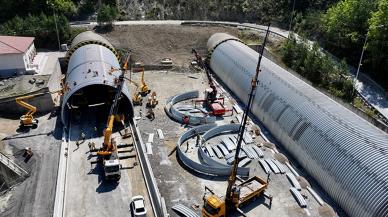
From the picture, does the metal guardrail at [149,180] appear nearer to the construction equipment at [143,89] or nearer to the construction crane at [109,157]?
the construction crane at [109,157]

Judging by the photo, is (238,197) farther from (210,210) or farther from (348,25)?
(348,25)

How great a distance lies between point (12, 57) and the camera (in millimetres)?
38906

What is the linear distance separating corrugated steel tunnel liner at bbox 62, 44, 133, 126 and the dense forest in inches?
673

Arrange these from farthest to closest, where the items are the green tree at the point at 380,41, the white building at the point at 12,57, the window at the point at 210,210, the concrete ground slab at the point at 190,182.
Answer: the green tree at the point at 380,41, the white building at the point at 12,57, the concrete ground slab at the point at 190,182, the window at the point at 210,210

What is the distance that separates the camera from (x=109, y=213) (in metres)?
22.5

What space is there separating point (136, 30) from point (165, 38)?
5173mm

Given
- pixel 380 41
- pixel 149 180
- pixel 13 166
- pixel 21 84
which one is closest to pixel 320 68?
pixel 380 41

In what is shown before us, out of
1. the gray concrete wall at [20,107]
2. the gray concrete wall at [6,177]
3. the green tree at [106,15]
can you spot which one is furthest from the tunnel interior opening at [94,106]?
the green tree at [106,15]

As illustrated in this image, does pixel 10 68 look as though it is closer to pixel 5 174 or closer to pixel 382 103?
pixel 5 174

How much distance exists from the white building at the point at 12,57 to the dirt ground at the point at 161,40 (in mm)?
13095

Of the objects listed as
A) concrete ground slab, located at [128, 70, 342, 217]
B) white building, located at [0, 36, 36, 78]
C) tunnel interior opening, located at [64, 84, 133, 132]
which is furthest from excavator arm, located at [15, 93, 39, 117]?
concrete ground slab, located at [128, 70, 342, 217]

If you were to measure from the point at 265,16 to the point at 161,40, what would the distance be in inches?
898

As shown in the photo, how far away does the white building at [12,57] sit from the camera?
38781 mm

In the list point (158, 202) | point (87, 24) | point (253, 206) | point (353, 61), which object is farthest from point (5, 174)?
point (353, 61)
